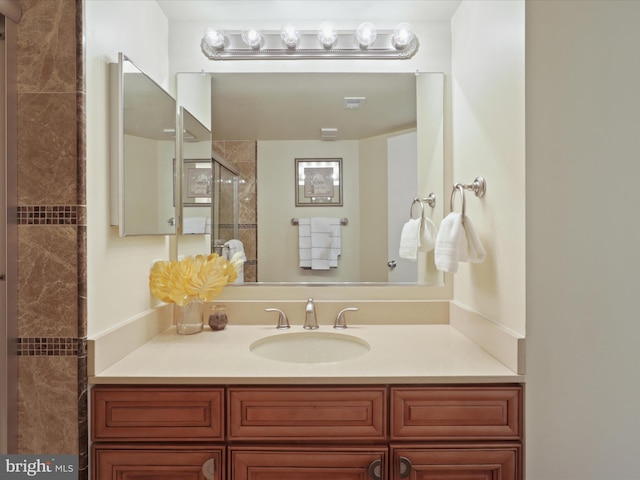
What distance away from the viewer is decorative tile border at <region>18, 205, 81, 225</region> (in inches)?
43.9

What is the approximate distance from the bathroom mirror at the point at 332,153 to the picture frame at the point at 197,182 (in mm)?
109

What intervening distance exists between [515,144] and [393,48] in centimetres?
84

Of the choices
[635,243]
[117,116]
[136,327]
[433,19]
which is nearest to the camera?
[635,243]

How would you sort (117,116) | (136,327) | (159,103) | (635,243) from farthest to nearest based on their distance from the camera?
1. (159,103)
2. (136,327)
3. (117,116)
4. (635,243)

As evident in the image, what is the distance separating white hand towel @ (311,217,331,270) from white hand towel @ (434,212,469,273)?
55 centimetres

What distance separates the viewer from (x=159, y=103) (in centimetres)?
150

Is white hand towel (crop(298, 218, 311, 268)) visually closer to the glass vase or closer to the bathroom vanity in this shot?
the glass vase

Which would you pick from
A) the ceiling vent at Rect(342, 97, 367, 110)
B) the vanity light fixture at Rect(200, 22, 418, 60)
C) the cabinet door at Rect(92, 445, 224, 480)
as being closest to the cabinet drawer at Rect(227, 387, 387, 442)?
the cabinet door at Rect(92, 445, 224, 480)

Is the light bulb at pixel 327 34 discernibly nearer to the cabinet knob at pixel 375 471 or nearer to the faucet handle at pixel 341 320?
the faucet handle at pixel 341 320

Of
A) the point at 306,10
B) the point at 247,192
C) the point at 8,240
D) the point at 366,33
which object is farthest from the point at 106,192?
the point at 366,33

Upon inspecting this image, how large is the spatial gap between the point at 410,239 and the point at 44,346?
139 centimetres

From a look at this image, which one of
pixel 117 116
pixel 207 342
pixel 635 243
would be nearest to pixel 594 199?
A: pixel 635 243

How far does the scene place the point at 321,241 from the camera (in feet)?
5.79

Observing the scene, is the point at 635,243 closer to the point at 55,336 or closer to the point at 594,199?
the point at 594,199
